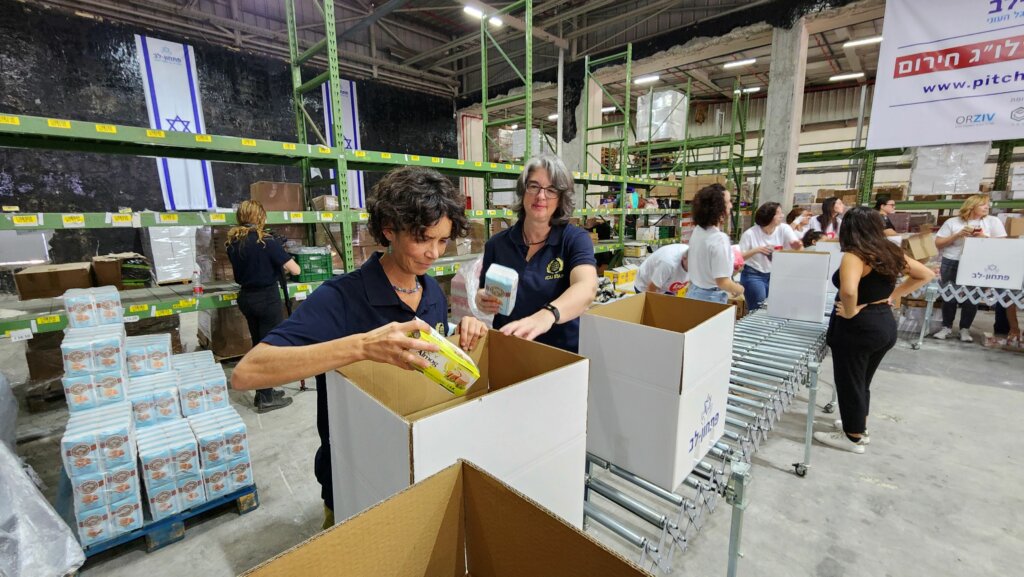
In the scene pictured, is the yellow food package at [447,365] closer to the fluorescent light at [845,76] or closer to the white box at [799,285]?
the white box at [799,285]

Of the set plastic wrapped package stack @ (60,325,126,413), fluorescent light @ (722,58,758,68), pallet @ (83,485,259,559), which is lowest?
pallet @ (83,485,259,559)

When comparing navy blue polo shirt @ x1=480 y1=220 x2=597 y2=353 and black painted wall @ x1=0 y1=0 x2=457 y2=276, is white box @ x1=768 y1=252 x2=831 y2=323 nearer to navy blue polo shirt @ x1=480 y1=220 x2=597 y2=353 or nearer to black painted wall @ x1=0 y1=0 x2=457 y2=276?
navy blue polo shirt @ x1=480 y1=220 x2=597 y2=353

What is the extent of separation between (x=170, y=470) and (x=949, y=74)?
304 inches

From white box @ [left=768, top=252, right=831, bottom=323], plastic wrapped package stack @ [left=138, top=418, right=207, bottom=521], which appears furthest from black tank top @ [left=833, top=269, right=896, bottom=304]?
plastic wrapped package stack @ [left=138, top=418, right=207, bottom=521]

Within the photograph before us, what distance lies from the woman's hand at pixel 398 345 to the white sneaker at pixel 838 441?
10.6ft

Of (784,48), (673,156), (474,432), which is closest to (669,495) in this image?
(474,432)

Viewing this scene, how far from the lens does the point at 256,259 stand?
10.6 feet

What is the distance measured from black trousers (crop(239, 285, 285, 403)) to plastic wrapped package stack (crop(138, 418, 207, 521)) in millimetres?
1216

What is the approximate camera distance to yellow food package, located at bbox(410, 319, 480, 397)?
81 centimetres

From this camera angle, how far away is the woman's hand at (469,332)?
1083 mm

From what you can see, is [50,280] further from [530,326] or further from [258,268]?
[530,326]

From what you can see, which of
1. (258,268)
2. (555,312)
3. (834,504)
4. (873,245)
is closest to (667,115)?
(873,245)

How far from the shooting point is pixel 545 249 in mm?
1692

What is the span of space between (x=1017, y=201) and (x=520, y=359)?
705cm
